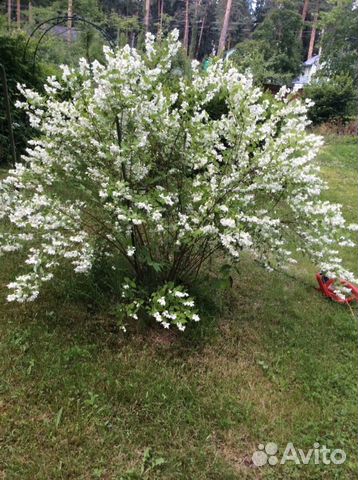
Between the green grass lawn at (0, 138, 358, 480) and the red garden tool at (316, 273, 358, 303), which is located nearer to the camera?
the green grass lawn at (0, 138, 358, 480)

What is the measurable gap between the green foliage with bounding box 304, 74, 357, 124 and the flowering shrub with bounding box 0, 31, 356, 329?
1302 cm

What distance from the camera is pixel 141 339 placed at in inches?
115

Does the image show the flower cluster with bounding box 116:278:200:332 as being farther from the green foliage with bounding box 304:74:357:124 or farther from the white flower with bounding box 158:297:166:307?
the green foliage with bounding box 304:74:357:124

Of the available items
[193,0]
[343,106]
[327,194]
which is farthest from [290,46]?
[327,194]

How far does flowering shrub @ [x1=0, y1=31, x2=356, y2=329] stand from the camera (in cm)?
246

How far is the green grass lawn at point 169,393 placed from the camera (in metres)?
2.13

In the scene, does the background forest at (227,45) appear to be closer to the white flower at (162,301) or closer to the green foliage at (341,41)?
the green foliage at (341,41)

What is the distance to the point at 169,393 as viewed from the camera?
253 centimetres

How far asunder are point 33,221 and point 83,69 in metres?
1.03

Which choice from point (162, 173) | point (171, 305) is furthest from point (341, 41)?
point (171, 305)

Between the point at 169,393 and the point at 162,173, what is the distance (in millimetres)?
1416

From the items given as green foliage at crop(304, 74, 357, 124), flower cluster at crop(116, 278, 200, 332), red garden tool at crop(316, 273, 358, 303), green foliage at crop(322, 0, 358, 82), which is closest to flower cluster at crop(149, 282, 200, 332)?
flower cluster at crop(116, 278, 200, 332)

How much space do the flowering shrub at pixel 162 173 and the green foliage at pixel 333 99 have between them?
513 inches

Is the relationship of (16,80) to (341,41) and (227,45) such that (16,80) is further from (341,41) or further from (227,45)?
(227,45)
